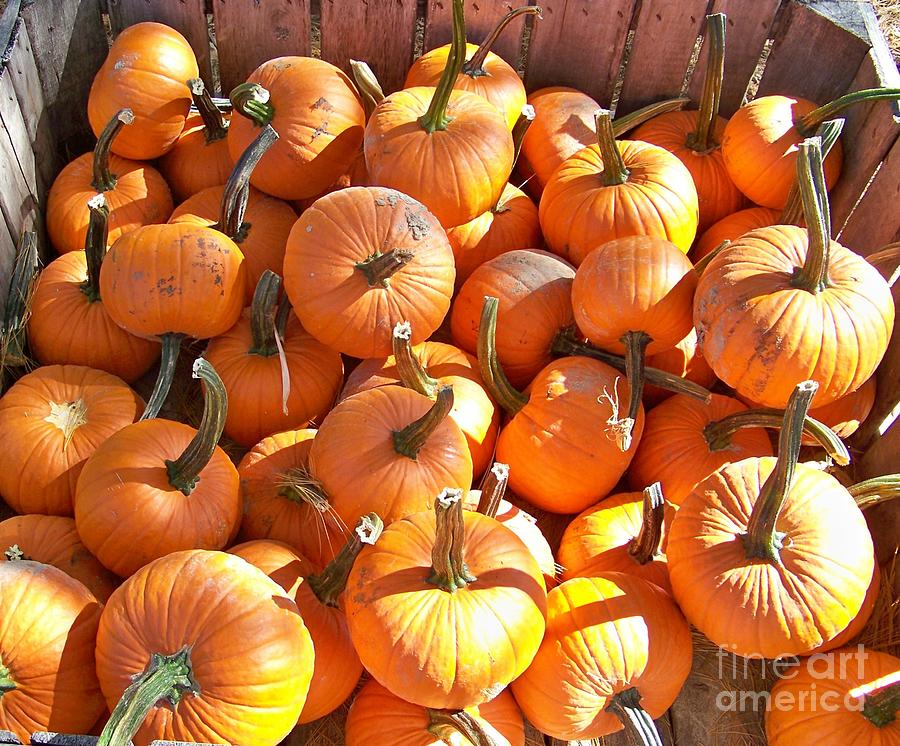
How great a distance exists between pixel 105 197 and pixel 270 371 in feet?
3.50

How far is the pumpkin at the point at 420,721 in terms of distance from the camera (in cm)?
210

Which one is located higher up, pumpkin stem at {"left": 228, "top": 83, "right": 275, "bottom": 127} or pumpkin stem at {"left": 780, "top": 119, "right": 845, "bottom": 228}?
pumpkin stem at {"left": 780, "top": 119, "right": 845, "bottom": 228}

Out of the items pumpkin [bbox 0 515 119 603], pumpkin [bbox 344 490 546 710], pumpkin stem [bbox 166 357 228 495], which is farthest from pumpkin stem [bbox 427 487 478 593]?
pumpkin [bbox 0 515 119 603]

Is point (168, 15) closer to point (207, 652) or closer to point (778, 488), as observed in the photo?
point (207, 652)

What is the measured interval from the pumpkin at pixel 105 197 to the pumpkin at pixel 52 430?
→ 73 cm

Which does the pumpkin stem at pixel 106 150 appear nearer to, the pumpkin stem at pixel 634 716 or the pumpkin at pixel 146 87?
the pumpkin at pixel 146 87

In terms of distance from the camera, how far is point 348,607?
2104 millimetres

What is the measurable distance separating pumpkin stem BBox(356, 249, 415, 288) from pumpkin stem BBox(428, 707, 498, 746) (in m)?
1.28

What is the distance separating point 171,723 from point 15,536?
0.83 m

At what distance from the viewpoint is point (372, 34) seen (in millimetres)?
3701

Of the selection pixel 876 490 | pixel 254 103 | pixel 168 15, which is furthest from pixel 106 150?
pixel 876 490

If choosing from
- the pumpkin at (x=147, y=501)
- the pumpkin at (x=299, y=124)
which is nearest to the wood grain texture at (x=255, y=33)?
the pumpkin at (x=299, y=124)

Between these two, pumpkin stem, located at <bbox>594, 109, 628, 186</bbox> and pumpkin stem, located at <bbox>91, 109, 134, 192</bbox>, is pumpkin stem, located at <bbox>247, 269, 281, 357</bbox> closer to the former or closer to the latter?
pumpkin stem, located at <bbox>91, 109, 134, 192</bbox>

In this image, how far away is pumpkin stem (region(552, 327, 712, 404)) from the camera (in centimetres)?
270
